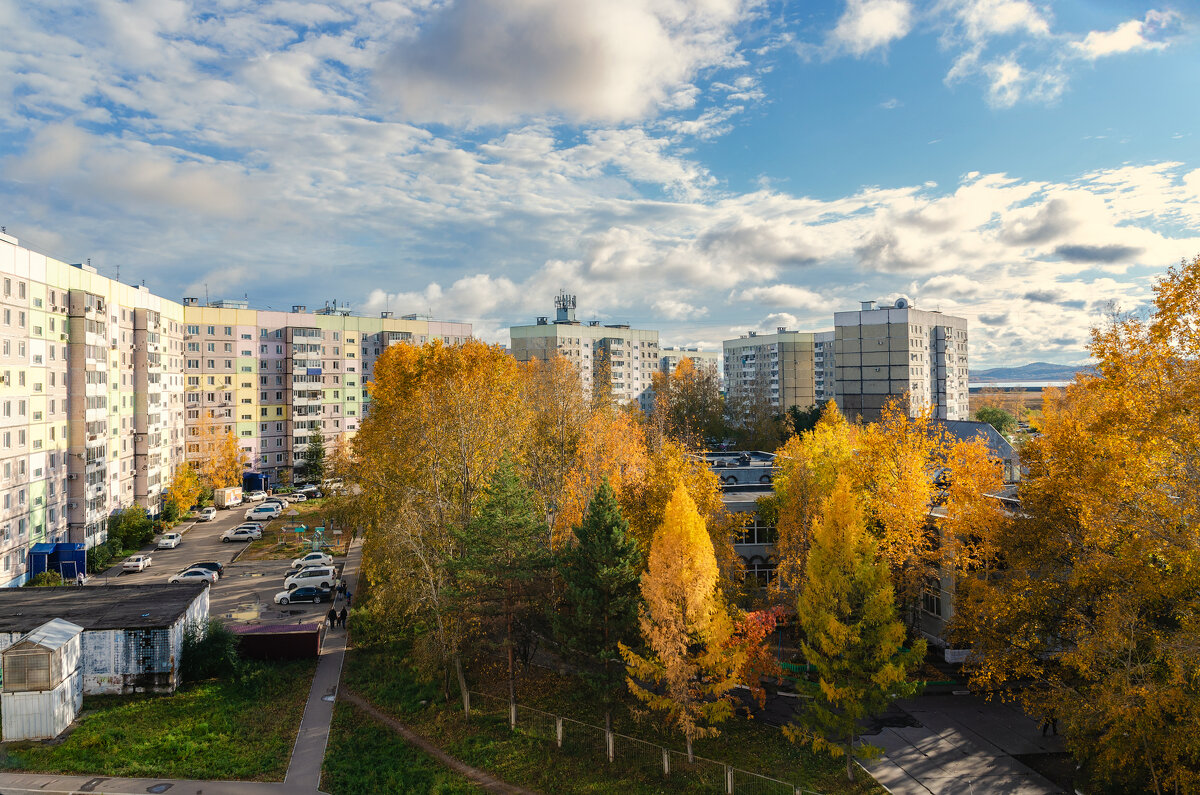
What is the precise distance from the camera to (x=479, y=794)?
19.9 metres

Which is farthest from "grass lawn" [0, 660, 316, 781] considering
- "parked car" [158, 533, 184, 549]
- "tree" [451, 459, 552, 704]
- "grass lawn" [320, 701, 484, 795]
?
"parked car" [158, 533, 184, 549]

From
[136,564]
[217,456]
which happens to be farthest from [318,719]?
[217,456]

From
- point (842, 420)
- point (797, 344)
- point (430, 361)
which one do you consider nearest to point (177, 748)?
point (430, 361)

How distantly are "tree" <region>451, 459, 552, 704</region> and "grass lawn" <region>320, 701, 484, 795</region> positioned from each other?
12.3 feet

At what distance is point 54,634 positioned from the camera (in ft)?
77.6

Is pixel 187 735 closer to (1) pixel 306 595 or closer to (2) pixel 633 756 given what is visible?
(2) pixel 633 756

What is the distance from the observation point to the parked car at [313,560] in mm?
44031

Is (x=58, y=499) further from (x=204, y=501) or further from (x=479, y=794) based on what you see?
(x=479, y=794)

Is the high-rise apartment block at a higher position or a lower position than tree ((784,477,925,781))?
higher

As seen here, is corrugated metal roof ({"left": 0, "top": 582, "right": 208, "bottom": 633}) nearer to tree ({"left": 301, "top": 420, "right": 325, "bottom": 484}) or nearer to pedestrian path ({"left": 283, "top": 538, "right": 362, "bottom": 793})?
pedestrian path ({"left": 283, "top": 538, "right": 362, "bottom": 793})

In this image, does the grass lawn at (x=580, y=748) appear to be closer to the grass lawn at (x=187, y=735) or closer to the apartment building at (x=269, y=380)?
the grass lawn at (x=187, y=735)

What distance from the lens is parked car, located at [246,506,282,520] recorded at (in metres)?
61.2

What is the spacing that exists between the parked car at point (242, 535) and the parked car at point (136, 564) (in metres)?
7.62

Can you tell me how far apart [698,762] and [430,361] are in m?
22.0
